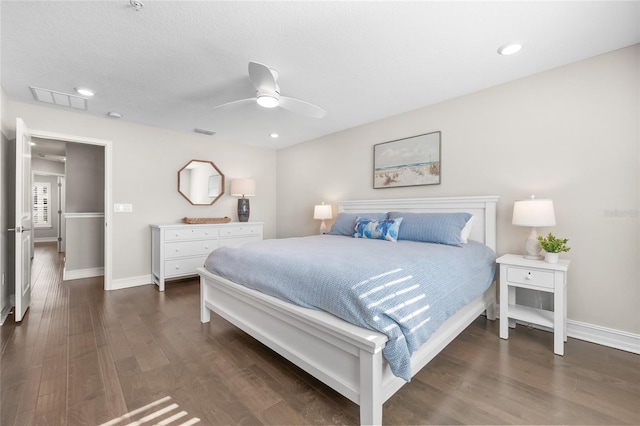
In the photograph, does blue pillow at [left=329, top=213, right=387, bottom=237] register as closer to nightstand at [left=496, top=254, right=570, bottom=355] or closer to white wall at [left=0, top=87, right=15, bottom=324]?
nightstand at [left=496, top=254, right=570, bottom=355]

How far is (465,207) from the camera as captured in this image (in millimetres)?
3023

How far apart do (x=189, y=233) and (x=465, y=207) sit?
3.65m

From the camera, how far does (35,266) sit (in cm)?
525

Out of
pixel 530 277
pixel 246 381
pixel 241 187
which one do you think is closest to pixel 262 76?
pixel 246 381

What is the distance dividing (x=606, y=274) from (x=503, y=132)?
1500 millimetres

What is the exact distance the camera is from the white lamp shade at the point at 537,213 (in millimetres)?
2299

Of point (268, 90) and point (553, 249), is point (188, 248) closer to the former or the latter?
point (268, 90)

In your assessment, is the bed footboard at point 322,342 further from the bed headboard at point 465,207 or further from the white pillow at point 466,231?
the bed headboard at point 465,207

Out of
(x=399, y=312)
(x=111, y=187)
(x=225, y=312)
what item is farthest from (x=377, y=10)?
(x=111, y=187)

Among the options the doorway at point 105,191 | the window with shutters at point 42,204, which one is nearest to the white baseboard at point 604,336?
the doorway at point 105,191

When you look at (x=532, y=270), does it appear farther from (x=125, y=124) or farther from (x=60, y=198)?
(x=60, y=198)

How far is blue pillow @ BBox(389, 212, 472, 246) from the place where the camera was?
2652mm

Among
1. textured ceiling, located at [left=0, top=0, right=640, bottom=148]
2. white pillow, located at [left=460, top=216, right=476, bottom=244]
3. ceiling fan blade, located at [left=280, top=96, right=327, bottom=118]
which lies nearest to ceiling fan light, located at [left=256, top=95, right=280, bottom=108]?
ceiling fan blade, located at [left=280, top=96, right=327, bottom=118]

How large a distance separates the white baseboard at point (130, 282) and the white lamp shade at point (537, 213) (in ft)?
15.5
